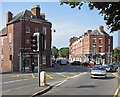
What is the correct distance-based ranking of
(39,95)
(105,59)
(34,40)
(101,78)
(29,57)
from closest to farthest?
(39,95)
(34,40)
(101,78)
(29,57)
(105,59)

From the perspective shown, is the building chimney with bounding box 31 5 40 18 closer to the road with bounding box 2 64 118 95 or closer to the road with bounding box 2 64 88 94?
the road with bounding box 2 64 88 94

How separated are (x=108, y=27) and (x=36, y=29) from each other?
2861cm

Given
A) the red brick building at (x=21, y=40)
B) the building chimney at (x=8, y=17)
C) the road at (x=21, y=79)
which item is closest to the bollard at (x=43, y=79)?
the road at (x=21, y=79)

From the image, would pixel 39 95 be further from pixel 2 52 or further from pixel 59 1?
pixel 2 52

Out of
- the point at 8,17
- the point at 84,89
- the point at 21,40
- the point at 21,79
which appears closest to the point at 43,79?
the point at 84,89

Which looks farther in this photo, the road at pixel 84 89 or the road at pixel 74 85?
the road at pixel 74 85

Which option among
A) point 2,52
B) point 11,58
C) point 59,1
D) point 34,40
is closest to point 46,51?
point 11,58

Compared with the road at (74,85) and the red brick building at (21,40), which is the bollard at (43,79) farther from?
the red brick building at (21,40)

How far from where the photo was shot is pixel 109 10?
9625 mm

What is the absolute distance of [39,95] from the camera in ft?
33.4

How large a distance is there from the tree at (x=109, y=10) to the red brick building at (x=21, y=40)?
24.3 m

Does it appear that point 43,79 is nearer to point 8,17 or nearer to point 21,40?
point 21,40

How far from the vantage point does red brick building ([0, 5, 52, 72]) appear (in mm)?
35031

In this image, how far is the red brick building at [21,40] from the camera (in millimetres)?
35031
